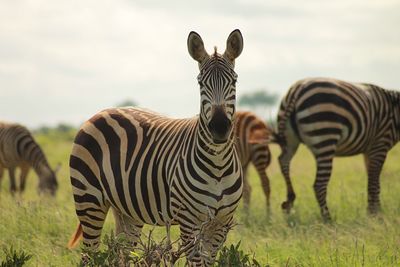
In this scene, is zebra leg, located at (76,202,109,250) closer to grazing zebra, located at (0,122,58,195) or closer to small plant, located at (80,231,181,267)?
small plant, located at (80,231,181,267)

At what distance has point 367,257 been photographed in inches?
231

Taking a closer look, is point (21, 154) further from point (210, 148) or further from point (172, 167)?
point (210, 148)

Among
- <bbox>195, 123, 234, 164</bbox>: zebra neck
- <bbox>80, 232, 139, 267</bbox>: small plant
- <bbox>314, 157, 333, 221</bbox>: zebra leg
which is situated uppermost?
<bbox>195, 123, 234, 164</bbox>: zebra neck

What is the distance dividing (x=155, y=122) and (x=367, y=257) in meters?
2.57

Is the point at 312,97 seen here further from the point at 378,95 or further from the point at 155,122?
the point at 155,122

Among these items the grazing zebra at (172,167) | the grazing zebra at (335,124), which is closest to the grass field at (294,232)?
the grazing zebra at (172,167)

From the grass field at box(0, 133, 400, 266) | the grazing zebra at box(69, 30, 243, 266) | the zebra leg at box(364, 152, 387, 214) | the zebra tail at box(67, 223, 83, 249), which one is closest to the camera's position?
the grazing zebra at box(69, 30, 243, 266)

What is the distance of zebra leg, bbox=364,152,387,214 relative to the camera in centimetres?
941

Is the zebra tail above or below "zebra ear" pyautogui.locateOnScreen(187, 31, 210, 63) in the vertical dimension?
below

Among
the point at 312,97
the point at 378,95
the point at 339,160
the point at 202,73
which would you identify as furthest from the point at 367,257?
the point at 339,160

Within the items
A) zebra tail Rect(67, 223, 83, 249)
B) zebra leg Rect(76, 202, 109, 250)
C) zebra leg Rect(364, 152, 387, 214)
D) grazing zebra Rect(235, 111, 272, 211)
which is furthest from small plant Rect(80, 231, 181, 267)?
grazing zebra Rect(235, 111, 272, 211)

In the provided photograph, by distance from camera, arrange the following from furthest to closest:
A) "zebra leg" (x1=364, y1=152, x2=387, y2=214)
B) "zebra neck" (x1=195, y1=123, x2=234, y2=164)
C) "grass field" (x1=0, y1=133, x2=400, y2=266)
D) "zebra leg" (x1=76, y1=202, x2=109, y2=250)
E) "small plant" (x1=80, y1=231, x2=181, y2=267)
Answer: "zebra leg" (x1=364, y1=152, x2=387, y2=214), "grass field" (x1=0, y1=133, x2=400, y2=266), "zebra leg" (x1=76, y1=202, x2=109, y2=250), "zebra neck" (x1=195, y1=123, x2=234, y2=164), "small plant" (x1=80, y1=231, x2=181, y2=267)

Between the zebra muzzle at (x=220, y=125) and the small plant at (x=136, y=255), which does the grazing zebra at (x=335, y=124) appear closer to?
the zebra muzzle at (x=220, y=125)

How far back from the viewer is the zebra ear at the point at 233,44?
479cm
